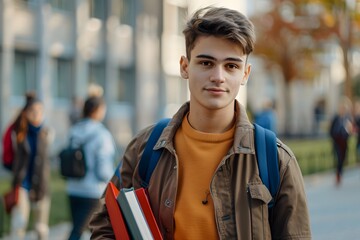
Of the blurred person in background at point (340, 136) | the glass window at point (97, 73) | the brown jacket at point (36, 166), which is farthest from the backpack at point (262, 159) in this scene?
the glass window at point (97, 73)

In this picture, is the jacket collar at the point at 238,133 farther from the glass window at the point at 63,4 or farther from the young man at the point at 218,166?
the glass window at the point at 63,4

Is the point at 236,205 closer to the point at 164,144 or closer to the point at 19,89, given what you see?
the point at 164,144

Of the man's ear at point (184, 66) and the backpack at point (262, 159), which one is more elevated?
the man's ear at point (184, 66)

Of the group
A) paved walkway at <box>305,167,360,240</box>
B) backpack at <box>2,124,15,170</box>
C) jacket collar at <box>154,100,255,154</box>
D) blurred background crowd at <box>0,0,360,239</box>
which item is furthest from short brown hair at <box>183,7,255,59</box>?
paved walkway at <box>305,167,360,240</box>

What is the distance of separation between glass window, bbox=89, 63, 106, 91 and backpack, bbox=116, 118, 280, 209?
28.8 m

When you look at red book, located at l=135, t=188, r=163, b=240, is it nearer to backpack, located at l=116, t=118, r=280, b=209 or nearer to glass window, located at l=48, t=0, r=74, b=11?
backpack, located at l=116, t=118, r=280, b=209

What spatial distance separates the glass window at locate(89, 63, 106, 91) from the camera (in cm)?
3203

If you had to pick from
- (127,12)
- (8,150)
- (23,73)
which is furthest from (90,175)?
(127,12)

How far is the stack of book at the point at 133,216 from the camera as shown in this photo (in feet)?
10.1

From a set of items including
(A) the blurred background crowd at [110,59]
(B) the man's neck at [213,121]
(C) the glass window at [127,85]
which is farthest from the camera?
(C) the glass window at [127,85]

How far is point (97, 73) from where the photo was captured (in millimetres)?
32469

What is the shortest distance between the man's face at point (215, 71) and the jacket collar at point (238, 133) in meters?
0.09

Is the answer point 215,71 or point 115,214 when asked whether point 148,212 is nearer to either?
point 115,214

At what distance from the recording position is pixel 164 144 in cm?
325
